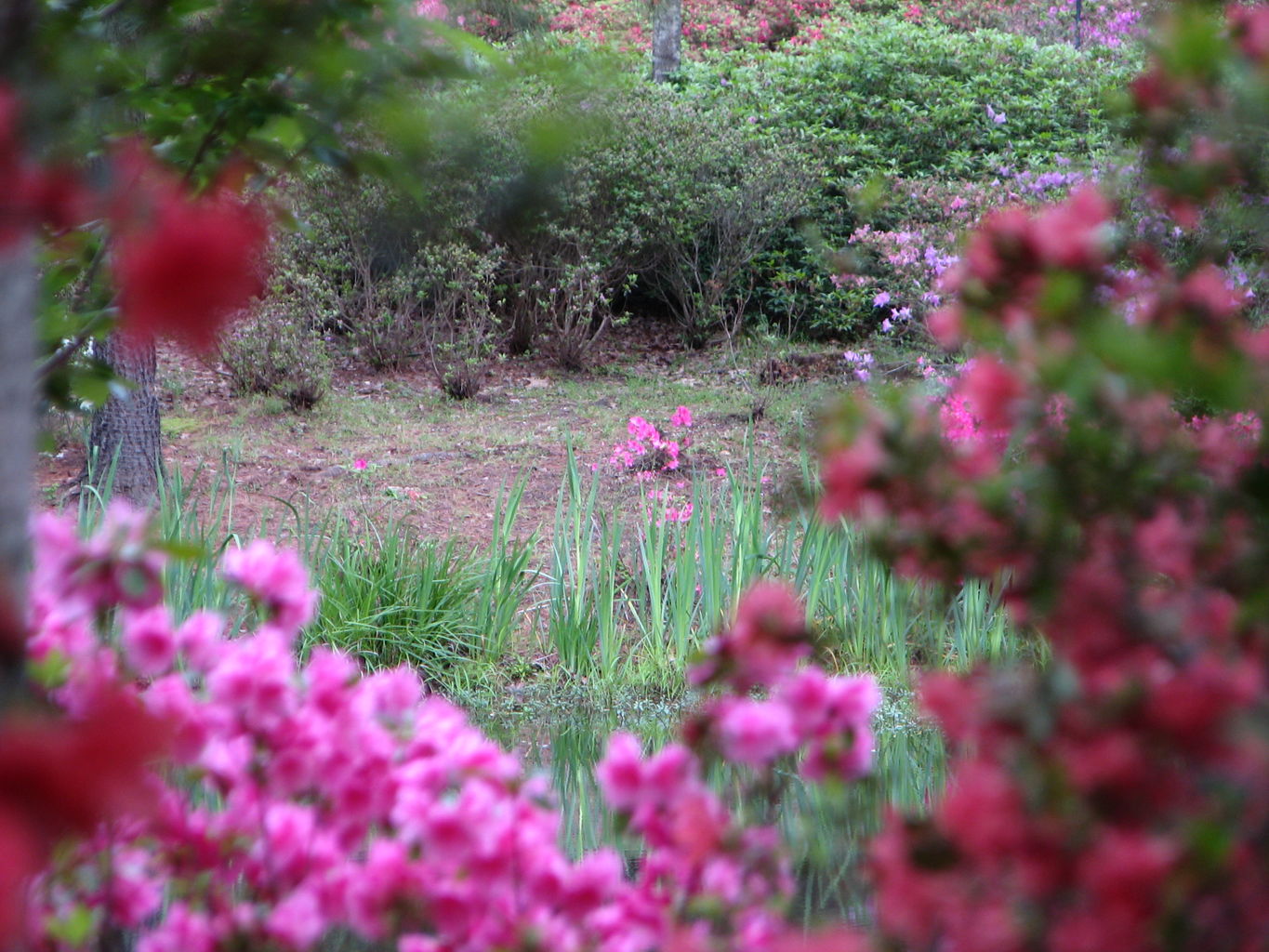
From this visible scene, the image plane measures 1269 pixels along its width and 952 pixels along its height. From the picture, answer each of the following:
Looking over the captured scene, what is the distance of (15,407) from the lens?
2.77 feet

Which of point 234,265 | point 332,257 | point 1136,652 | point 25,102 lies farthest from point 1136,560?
point 332,257

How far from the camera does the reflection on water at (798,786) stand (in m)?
2.27

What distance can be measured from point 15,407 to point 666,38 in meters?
12.6

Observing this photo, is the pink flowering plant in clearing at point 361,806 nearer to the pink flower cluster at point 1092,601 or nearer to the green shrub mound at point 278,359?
the pink flower cluster at point 1092,601

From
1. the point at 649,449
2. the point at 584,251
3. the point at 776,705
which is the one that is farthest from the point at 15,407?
the point at 584,251

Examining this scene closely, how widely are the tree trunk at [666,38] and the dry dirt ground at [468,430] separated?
343 centimetres

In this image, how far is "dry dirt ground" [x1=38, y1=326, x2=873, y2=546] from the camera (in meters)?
6.42

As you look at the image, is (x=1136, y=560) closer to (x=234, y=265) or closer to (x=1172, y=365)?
(x=1172, y=365)

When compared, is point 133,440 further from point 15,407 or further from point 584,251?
point 15,407

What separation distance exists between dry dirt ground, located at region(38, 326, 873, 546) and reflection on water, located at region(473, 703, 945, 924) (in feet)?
5.60

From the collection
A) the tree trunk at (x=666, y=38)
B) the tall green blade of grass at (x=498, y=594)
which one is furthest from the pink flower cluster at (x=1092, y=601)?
the tree trunk at (x=666, y=38)

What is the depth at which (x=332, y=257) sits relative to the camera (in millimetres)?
9172

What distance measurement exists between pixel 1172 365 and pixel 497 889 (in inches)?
29.2

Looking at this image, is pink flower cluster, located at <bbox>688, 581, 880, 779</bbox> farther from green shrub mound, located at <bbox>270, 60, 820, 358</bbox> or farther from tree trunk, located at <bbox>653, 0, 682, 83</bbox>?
tree trunk, located at <bbox>653, 0, 682, 83</bbox>
